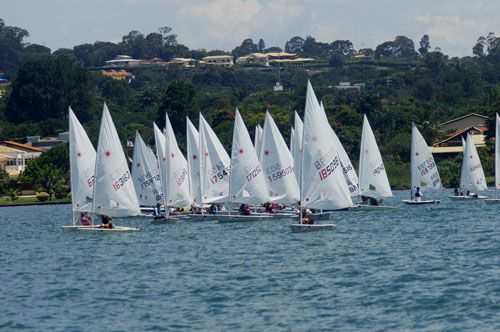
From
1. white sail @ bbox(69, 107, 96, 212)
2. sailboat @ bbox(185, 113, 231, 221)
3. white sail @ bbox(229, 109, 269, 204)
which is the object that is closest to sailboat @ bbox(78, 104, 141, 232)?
white sail @ bbox(69, 107, 96, 212)

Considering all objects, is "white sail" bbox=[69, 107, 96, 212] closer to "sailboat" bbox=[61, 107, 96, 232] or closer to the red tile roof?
"sailboat" bbox=[61, 107, 96, 232]

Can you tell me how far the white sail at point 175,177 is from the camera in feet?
265

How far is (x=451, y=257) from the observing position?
50.2 meters

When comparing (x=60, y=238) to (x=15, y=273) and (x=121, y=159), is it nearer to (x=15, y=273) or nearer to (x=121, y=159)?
(x=121, y=159)

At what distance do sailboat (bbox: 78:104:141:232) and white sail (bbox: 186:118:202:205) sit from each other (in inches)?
464

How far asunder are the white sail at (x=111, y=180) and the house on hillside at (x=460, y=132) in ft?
238

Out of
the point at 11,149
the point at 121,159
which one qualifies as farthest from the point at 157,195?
the point at 11,149

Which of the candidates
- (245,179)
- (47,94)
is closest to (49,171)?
(47,94)

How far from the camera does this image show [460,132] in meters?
142

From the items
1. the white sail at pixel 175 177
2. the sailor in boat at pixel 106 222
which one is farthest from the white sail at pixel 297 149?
the sailor in boat at pixel 106 222

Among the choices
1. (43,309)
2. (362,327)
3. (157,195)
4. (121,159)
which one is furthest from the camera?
(157,195)

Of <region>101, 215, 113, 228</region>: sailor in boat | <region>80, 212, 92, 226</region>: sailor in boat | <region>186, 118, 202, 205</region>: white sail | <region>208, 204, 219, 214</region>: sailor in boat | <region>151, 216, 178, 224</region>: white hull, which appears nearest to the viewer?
<region>101, 215, 113, 228</region>: sailor in boat

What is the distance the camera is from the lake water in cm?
3775

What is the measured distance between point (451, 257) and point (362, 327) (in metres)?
15.0
